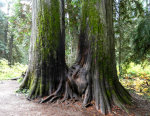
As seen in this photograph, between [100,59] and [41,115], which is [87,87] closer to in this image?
[100,59]

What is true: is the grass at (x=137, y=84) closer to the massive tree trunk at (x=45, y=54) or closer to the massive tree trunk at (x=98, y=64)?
the massive tree trunk at (x=98, y=64)

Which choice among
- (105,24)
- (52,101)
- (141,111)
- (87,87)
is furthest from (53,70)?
(141,111)

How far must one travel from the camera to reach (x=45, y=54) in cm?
473

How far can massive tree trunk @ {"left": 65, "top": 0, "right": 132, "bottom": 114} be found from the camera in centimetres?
434

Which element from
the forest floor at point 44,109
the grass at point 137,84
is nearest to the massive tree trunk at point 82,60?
the forest floor at point 44,109

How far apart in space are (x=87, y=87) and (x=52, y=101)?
1333 mm

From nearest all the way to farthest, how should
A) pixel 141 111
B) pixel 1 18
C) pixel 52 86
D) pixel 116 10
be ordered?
pixel 141 111 → pixel 52 86 → pixel 116 10 → pixel 1 18

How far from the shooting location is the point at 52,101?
170 inches

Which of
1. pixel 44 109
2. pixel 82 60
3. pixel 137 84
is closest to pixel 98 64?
pixel 82 60

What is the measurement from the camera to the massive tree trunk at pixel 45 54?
185 inches

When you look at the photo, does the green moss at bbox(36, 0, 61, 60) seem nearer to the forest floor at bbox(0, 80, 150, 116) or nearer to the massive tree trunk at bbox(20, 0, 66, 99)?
the massive tree trunk at bbox(20, 0, 66, 99)

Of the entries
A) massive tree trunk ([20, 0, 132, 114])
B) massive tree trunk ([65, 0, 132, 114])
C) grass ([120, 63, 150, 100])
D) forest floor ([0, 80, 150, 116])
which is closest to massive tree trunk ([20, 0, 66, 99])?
massive tree trunk ([20, 0, 132, 114])

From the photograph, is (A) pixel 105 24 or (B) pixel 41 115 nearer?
(B) pixel 41 115

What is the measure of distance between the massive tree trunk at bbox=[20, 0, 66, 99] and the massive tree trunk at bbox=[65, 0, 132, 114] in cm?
66
